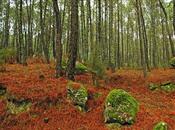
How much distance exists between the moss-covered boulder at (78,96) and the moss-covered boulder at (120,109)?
1451 mm

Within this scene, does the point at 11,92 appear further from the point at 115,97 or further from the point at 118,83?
the point at 118,83

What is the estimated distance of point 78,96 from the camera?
50.1 feet

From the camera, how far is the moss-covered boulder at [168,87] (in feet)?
70.7

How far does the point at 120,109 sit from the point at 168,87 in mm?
9005

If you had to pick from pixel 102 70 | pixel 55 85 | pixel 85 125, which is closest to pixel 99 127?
pixel 85 125

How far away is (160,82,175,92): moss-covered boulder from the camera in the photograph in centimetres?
2155

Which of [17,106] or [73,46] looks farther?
[73,46]

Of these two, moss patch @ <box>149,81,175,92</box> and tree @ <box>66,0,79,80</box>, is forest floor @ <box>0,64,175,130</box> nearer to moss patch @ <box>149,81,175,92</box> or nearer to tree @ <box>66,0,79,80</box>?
tree @ <box>66,0,79,80</box>

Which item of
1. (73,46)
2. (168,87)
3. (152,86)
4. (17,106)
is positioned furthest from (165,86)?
(17,106)

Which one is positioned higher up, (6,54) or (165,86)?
(6,54)

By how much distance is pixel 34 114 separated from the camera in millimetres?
14258

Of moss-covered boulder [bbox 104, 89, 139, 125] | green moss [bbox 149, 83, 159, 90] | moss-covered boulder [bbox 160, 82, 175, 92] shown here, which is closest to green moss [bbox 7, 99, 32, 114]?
moss-covered boulder [bbox 104, 89, 139, 125]

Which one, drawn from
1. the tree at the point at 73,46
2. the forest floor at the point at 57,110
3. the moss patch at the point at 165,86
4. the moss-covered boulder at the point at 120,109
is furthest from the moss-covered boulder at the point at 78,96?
the moss patch at the point at 165,86

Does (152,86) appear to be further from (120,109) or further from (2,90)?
(2,90)
